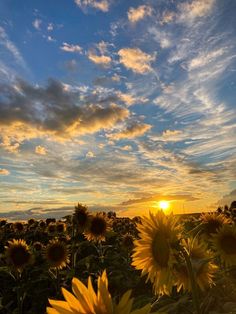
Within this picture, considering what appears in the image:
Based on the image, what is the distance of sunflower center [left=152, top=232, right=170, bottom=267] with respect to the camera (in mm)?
3779

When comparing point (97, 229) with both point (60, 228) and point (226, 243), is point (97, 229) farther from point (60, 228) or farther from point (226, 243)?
point (60, 228)

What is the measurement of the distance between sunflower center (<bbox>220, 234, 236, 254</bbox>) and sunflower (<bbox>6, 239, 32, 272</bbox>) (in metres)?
8.02

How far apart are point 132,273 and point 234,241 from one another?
738cm

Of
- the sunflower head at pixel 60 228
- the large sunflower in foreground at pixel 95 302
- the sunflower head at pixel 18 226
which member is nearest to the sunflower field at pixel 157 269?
the large sunflower in foreground at pixel 95 302

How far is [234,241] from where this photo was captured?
253 inches

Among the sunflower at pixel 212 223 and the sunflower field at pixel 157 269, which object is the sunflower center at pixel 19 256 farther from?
the sunflower at pixel 212 223

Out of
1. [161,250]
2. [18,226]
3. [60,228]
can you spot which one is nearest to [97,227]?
[60,228]

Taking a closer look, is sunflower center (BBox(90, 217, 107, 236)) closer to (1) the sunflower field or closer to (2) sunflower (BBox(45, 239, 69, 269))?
(1) the sunflower field

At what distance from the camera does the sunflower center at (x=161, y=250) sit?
3779mm

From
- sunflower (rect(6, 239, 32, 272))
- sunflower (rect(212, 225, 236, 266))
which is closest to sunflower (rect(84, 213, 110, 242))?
sunflower (rect(6, 239, 32, 272))

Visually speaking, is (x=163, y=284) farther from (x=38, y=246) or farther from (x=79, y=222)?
(x=38, y=246)

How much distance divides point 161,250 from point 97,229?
9.90 meters

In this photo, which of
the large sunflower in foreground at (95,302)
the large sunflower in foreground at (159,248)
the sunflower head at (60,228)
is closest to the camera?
the large sunflower in foreground at (95,302)

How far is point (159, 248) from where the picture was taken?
12.6 ft
